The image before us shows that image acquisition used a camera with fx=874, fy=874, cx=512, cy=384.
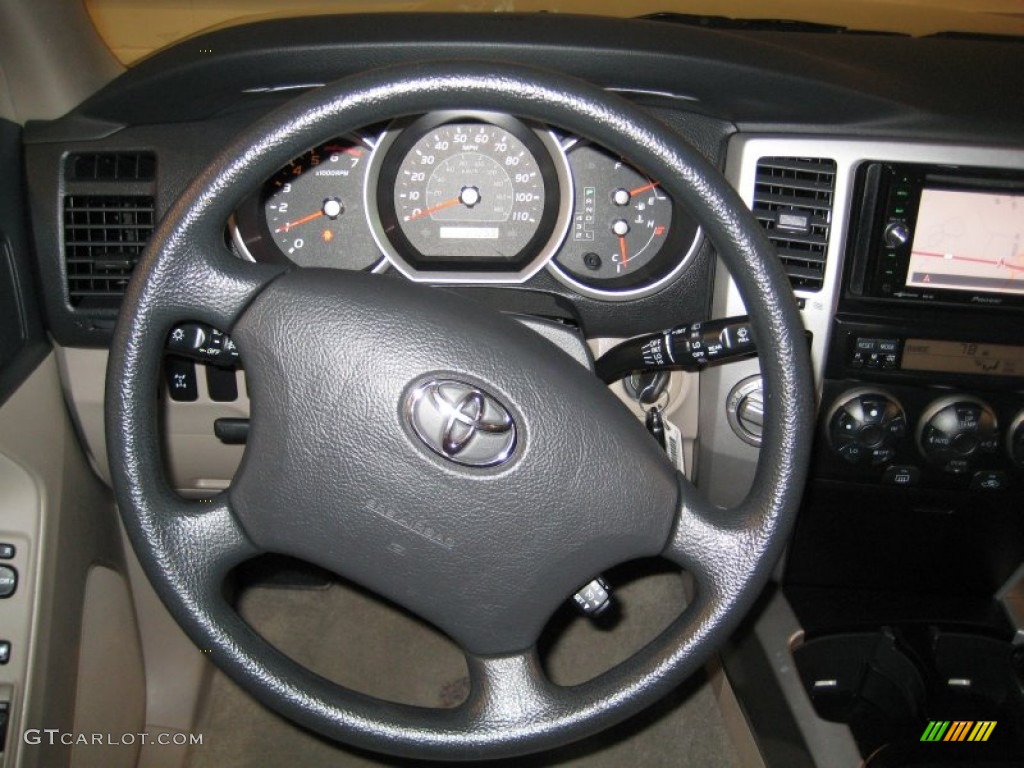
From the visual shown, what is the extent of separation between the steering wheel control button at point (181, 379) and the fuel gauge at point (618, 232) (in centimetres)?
55

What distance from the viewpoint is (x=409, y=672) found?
1.78 metres

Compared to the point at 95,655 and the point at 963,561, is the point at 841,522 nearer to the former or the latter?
the point at 963,561

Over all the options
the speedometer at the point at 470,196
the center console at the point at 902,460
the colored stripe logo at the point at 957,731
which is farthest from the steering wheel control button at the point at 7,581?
the colored stripe logo at the point at 957,731

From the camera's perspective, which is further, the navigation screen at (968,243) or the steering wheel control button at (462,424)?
the navigation screen at (968,243)

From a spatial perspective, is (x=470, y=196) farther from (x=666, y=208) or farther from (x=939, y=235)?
(x=939, y=235)

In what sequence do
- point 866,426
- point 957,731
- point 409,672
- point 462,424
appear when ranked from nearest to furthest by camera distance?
point 462,424 < point 866,426 < point 957,731 < point 409,672

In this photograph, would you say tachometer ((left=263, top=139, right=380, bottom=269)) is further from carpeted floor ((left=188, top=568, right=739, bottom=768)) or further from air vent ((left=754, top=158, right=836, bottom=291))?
carpeted floor ((left=188, top=568, right=739, bottom=768))

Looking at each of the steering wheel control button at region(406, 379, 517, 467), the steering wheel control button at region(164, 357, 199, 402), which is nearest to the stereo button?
the steering wheel control button at region(406, 379, 517, 467)

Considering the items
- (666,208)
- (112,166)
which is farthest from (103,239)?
(666,208)

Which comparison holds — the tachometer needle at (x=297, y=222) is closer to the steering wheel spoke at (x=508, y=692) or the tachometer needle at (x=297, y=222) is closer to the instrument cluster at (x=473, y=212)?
the instrument cluster at (x=473, y=212)

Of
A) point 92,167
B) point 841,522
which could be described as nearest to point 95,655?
point 92,167

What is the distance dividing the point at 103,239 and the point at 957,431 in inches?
47.0

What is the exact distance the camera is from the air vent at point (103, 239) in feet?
3.82

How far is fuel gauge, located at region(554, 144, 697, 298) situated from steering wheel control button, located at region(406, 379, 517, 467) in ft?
1.34
